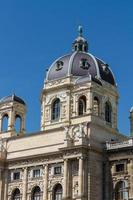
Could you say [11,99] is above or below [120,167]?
above

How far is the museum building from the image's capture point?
7356 centimetres

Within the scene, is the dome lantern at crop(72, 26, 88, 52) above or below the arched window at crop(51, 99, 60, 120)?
above

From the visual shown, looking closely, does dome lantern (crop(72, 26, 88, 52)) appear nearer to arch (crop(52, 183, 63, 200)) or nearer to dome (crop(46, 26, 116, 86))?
dome (crop(46, 26, 116, 86))

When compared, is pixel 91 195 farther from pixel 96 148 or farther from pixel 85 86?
pixel 85 86

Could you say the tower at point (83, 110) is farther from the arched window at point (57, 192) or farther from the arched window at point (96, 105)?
the arched window at point (57, 192)

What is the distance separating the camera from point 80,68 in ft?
279

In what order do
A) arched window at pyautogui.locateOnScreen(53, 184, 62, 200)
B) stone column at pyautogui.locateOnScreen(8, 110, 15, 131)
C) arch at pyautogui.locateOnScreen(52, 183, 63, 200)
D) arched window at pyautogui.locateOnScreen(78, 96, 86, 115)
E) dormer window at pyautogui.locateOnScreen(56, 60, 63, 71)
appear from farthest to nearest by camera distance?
dormer window at pyautogui.locateOnScreen(56, 60, 63, 71), stone column at pyautogui.locateOnScreen(8, 110, 15, 131), arched window at pyautogui.locateOnScreen(78, 96, 86, 115), arched window at pyautogui.locateOnScreen(53, 184, 62, 200), arch at pyautogui.locateOnScreen(52, 183, 63, 200)

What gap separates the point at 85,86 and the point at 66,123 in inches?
221

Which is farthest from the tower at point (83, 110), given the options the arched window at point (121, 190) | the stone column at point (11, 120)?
the stone column at point (11, 120)

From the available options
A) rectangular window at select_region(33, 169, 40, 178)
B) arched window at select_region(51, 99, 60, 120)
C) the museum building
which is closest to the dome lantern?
the museum building

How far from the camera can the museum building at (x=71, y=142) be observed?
241ft

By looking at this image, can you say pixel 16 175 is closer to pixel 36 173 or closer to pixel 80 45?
pixel 36 173

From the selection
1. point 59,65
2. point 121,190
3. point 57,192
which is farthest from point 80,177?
point 59,65

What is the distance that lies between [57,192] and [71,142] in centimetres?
657
